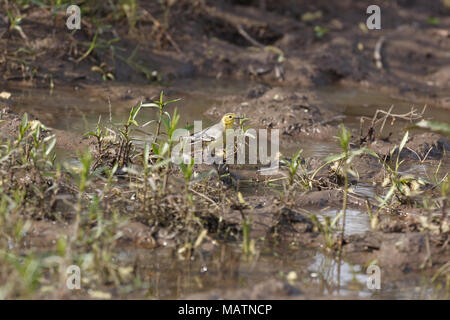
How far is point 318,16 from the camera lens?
11914 mm

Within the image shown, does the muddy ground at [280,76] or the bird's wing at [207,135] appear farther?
the bird's wing at [207,135]

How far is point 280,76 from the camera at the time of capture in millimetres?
9969

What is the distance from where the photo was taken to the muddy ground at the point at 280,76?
14.9 feet

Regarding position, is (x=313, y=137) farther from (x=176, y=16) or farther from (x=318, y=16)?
(x=318, y=16)

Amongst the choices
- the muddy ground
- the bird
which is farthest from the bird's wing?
the muddy ground

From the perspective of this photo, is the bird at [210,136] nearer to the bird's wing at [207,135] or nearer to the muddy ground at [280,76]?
the bird's wing at [207,135]

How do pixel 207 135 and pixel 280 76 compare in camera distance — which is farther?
pixel 280 76

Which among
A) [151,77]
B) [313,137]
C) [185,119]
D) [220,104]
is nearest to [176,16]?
[151,77]

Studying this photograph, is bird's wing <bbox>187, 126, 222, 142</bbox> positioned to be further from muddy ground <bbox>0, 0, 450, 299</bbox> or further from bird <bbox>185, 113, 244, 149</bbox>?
muddy ground <bbox>0, 0, 450, 299</bbox>

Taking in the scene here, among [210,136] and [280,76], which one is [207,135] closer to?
[210,136]

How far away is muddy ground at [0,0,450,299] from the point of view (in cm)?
455

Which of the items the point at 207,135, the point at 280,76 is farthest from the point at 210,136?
the point at 280,76

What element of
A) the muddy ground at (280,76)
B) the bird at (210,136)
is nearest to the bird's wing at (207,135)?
the bird at (210,136)
